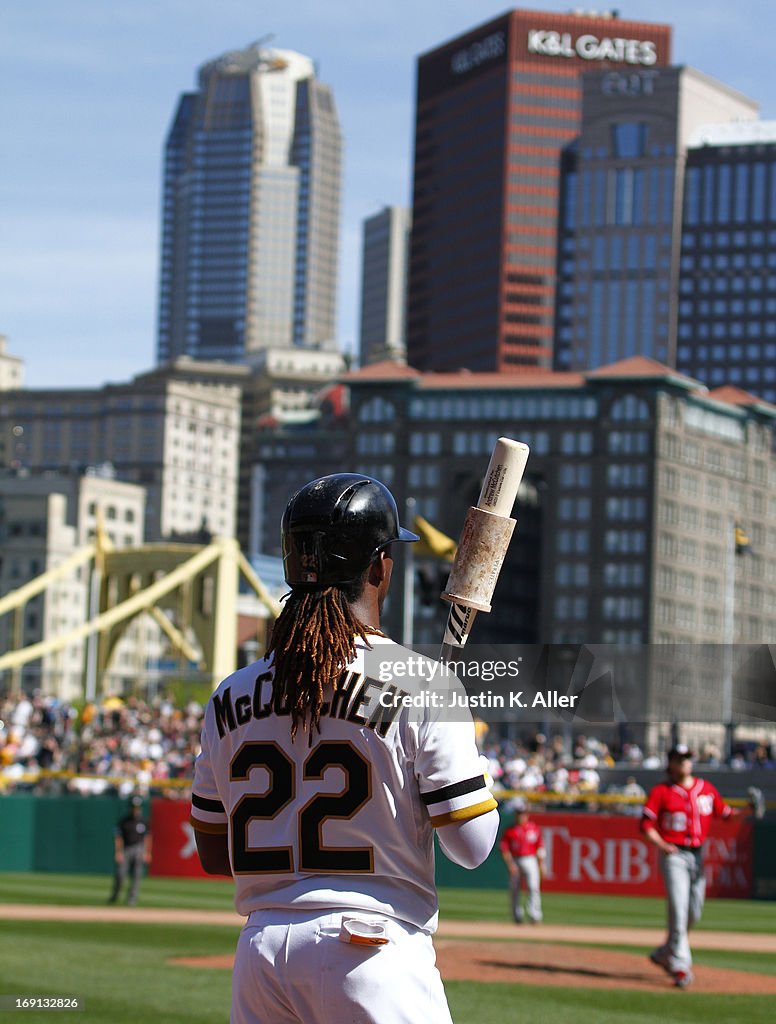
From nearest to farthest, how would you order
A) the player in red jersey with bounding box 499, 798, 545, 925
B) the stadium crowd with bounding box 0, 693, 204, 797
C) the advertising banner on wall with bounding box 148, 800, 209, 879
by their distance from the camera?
the player in red jersey with bounding box 499, 798, 545, 925 → the advertising banner on wall with bounding box 148, 800, 209, 879 → the stadium crowd with bounding box 0, 693, 204, 797

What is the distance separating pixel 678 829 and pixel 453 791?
9.74 meters

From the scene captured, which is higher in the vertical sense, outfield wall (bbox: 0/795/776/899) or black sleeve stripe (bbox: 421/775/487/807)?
black sleeve stripe (bbox: 421/775/487/807)

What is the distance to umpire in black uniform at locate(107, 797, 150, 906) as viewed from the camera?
21609 mm

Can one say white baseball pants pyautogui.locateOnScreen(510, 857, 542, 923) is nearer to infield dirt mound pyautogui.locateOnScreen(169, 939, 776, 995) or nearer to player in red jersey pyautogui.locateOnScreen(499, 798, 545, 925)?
player in red jersey pyautogui.locateOnScreen(499, 798, 545, 925)

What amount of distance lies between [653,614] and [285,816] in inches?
4950

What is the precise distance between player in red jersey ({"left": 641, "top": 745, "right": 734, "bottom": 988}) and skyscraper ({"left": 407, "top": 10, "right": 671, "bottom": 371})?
16267 centimetres

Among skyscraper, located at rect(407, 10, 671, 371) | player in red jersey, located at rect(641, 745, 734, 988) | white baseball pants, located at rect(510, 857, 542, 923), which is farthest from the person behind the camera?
skyscraper, located at rect(407, 10, 671, 371)

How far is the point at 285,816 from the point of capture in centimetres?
398

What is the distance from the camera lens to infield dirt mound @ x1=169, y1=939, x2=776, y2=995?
46.1 feet

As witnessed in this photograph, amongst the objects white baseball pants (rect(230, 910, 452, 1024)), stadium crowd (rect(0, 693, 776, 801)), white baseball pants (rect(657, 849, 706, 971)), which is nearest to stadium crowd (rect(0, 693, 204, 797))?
stadium crowd (rect(0, 693, 776, 801))

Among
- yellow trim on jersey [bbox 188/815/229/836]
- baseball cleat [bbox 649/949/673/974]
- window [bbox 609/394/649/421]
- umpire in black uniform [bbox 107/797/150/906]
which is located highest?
window [bbox 609/394/649/421]

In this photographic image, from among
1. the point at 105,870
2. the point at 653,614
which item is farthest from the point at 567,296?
the point at 105,870

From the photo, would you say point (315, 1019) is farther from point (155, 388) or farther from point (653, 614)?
point (155, 388)

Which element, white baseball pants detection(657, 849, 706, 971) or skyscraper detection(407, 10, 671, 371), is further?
skyscraper detection(407, 10, 671, 371)
